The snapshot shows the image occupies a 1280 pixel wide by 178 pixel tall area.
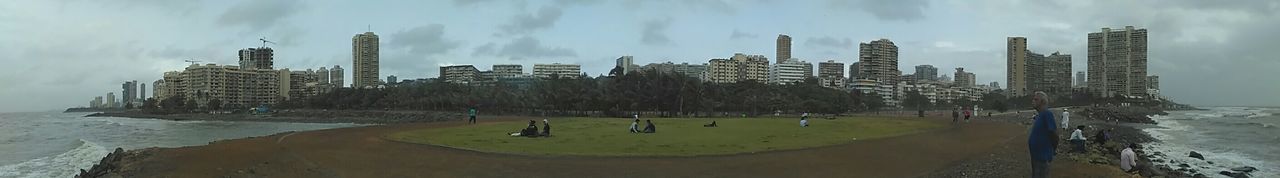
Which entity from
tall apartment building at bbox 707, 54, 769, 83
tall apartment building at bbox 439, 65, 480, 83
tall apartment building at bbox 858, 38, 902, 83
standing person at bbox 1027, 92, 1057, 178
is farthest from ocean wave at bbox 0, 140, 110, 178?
tall apartment building at bbox 858, 38, 902, 83

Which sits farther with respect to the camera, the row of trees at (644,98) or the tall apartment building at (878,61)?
the tall apartment building at (878,61)

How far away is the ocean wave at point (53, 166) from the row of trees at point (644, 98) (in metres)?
45.5

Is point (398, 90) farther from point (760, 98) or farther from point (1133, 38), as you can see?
point (1133, 38)

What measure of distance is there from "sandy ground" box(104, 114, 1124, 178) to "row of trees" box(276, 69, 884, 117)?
4970cm

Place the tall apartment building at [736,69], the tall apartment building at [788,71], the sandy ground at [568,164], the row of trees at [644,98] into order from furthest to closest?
the tall apartment building at [788,71] < the tall apartment building at [736,69] < the row of trees at [644,98] < the sandy ground at [568,164]

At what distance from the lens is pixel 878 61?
196 meters

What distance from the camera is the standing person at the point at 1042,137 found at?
305 inches

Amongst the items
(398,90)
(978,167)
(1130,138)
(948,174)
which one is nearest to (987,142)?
(978,167)

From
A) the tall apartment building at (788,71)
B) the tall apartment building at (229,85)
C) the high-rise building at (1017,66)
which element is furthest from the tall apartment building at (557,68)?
the high-rise building at (1017,66)

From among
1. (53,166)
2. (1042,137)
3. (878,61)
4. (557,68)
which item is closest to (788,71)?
(878,61)

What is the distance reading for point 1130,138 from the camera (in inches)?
1441

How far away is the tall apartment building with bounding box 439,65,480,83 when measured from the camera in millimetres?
173175

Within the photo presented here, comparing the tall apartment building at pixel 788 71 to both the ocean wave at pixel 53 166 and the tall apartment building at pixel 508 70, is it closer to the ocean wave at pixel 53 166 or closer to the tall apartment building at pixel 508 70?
the tall apartment building at pixel 508 70

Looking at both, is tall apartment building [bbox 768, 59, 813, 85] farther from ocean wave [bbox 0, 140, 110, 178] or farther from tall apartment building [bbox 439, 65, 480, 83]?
ocean wave [bbox 0, 140, 110, 178]
